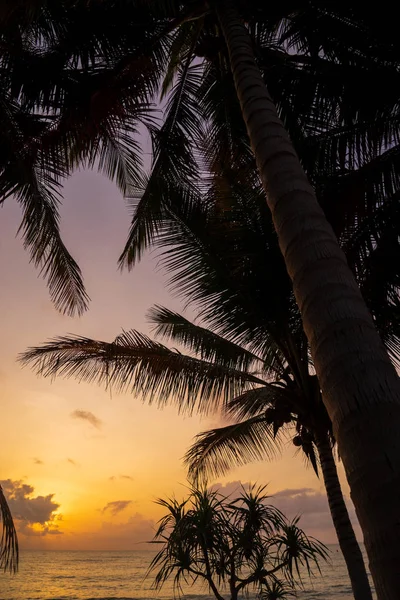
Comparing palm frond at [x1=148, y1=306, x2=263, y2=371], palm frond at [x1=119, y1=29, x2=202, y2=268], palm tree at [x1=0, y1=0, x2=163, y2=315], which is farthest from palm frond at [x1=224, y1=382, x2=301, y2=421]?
palm tree at [x1=0, y1=0, x2=163, y2=315]

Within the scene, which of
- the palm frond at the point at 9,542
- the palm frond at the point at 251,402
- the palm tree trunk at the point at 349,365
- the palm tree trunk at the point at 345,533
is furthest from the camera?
the palm frond at the point at 251,402

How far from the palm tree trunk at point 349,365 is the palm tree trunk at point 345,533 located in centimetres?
464

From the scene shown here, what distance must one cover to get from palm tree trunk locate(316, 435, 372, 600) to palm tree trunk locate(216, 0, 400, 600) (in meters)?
4.64

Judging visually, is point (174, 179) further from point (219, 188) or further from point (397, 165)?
point (397, 165)

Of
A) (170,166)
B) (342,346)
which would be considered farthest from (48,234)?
(342,346)

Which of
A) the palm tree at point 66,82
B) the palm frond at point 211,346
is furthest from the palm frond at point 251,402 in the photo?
the palm tree at point 66,82

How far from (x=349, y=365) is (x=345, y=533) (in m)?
5.35

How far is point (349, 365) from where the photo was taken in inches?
75.0

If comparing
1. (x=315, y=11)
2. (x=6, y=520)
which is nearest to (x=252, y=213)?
(x=315, y=11)

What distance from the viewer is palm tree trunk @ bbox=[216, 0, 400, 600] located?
1574 mm

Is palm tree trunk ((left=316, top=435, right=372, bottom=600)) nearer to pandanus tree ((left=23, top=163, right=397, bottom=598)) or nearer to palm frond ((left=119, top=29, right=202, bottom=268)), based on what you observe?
pandanus tree ((left=23, top=163, right=397, bottom=598))

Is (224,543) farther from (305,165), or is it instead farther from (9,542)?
(305,165)

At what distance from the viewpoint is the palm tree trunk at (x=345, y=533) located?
6125mm

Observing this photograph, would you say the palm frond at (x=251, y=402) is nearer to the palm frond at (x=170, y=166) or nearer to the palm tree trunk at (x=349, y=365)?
the palm frond at (x=170, y=166)
